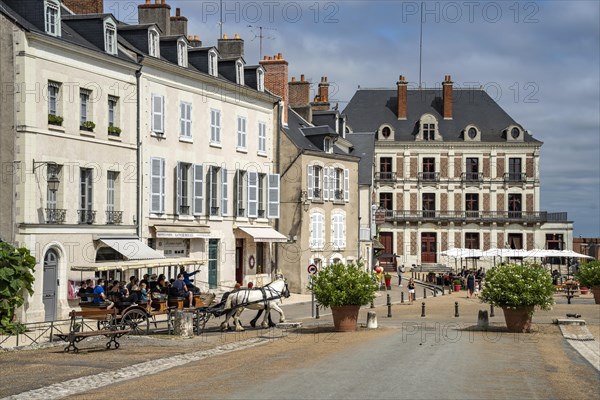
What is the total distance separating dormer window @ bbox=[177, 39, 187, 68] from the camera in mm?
36062

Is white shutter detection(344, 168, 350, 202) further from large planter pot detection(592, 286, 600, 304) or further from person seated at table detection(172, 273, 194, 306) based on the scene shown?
person seated at table detection(172, 273, 194, 306)

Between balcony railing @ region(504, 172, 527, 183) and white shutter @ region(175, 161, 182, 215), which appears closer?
white shutter @ region(175, 161, 182, 215)

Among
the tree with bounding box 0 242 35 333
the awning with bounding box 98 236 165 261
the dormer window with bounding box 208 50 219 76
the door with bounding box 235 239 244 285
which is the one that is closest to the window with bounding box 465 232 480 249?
the door with bounding box 235 239 244 285

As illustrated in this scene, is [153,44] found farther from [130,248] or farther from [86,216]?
[130,248]

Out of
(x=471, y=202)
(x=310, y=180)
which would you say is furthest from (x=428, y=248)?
(x=310, y=180)

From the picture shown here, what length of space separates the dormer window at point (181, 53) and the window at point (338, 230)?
1411 cm

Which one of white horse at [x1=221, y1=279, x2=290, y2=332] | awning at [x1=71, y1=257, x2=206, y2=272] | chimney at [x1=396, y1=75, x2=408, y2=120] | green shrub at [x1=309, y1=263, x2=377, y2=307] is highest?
chimney at [x1=396, y1=75, x2=408, y2=120]

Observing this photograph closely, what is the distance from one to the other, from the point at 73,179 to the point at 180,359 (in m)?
11.4

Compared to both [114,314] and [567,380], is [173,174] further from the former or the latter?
[567,380]

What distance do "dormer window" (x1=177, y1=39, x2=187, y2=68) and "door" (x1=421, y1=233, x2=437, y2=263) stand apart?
4520 centimetres

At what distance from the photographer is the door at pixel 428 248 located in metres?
77.8

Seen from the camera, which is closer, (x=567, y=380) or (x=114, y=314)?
(x=567, y=380)

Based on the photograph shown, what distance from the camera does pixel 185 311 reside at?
24.4 m

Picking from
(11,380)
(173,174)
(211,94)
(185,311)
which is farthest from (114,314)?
(211,94)
